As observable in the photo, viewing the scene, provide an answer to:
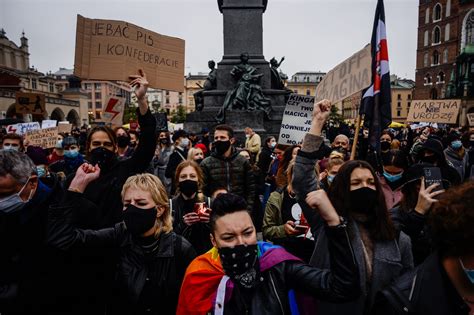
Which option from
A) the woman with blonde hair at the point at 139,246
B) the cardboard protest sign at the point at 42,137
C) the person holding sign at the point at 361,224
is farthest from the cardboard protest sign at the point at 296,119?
the cardboard protest sign at the point at 42,137

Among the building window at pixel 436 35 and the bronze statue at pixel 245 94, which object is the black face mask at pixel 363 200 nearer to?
the bronze statue at pixel 245 94

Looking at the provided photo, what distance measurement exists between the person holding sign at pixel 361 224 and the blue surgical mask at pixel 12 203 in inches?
62.2

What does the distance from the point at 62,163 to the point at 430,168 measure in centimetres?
544

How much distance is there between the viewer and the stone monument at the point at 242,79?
589 inches

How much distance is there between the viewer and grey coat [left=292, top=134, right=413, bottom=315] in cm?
234

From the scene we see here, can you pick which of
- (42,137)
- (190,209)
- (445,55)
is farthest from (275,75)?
(445,55)

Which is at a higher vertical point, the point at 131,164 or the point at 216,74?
the point at 216,74

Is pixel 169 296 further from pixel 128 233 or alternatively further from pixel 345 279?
pixel 345 279

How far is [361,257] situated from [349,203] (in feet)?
1.15

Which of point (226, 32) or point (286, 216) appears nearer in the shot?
point (286, 216)

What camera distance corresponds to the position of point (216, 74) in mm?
16188

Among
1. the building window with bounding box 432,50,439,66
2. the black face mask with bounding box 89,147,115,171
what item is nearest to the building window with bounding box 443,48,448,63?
the building window with bounding box 432,50,439,66

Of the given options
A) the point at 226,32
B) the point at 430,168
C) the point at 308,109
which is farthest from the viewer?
the point at 226,32

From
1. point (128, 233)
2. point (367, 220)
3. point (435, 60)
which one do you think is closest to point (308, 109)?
point (367, 220)
